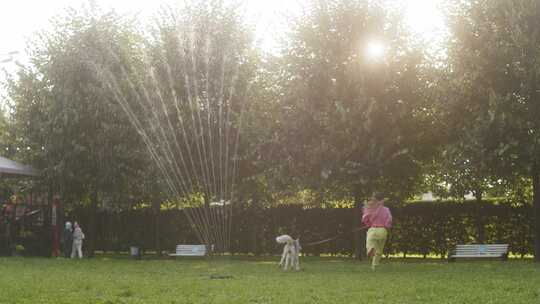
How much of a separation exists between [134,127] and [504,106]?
16955 mm

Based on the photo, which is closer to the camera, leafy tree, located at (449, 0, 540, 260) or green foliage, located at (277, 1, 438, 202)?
leafy tree, located at (449, 0, 540, 260)

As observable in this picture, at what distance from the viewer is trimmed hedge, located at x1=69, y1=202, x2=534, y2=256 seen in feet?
115

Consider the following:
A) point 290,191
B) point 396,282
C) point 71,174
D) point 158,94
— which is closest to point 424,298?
point 396,282

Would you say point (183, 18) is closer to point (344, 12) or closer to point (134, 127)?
point (134, 127)

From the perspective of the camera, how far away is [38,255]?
3734 cm

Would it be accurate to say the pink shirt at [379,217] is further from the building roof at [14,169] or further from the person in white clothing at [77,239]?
the building roof at [14,169]

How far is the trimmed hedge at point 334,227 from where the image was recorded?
1374 inches

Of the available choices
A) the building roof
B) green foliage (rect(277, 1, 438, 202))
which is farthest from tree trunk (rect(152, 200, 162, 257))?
green foliage (rect(277, 1, 438, 202))

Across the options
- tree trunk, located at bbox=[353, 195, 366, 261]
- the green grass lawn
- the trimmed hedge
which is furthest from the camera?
the trimmed hedge

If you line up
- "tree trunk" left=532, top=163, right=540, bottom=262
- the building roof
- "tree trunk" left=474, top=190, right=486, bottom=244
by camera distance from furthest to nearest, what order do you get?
"tree trunk" left=474, top=190, right=486, bottom=244
the building roof
"tree trunk" left=532, top=163, right=540, bottom=262

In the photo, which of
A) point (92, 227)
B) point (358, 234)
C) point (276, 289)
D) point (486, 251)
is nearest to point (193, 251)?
point (358, 234)

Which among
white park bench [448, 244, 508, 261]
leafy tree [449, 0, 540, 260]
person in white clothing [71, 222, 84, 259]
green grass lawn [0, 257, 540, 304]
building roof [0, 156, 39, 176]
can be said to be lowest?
green grass lawn [0, 257, 540, 304]

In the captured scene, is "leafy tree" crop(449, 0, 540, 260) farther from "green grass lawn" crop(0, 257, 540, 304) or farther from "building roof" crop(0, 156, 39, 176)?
"building roof" crop(0, 156, 39, 176)

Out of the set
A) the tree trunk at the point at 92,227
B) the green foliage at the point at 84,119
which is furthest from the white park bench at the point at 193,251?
the tree trunk at the point at 92,227
